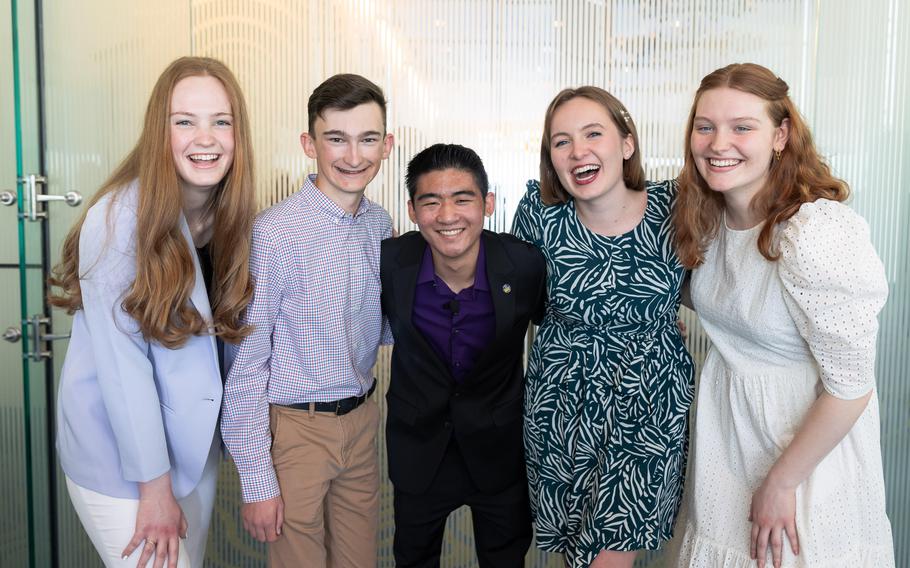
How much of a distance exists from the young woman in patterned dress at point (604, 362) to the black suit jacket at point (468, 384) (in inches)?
2.5

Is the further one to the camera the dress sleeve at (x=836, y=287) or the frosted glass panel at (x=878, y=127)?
the frosted glass panel at (x=878, y=127)

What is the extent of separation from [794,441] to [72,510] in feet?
8.60

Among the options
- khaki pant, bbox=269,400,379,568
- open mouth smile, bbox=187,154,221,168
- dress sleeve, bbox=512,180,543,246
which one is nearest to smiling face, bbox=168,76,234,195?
open mouth smile, bbox=187,154,221,168

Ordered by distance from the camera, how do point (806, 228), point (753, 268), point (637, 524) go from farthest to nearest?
1. point (637, 524)
2. point (753, 268)
3. point (806, 228)

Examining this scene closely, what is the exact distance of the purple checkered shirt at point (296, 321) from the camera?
1.88 meters

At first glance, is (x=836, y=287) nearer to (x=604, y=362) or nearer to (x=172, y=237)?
(x=604, y=362)

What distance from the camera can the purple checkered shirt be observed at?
6.16 ft

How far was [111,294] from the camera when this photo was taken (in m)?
1.58

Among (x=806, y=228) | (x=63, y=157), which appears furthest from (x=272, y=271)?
(x=63, y=157)

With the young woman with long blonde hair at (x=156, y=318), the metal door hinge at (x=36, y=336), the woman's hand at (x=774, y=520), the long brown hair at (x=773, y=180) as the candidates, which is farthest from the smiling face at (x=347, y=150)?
the metal door hinge at (x=36, y=336)

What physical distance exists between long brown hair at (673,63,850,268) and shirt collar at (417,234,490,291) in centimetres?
50

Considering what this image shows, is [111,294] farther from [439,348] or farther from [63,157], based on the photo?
[63,157]

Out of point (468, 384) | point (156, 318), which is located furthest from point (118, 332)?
point (468, 384)

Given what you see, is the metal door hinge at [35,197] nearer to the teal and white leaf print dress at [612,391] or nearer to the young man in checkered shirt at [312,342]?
the young man in checkered shirt at [312,342]
